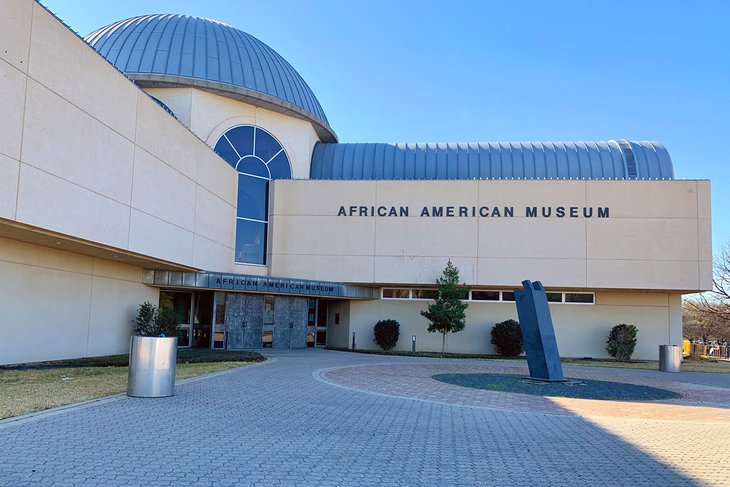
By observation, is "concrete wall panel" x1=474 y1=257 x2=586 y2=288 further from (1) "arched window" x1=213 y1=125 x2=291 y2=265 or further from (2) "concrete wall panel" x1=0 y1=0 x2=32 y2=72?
(2) "concrete wall panel" x1=0 y1=0 x2=32 y2=72

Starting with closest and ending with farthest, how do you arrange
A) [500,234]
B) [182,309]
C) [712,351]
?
1. [182,309]
2. [500,234]
3. [712,351]

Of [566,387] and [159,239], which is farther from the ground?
[159,239]

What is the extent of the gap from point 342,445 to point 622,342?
79.7 ft

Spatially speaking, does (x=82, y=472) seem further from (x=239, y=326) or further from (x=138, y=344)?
(x=239, y=326)

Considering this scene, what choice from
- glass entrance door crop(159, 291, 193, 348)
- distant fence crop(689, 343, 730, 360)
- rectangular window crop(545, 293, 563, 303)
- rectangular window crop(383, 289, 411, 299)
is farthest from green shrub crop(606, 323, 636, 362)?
glass entrance door crop(159, 291, 193, 348)

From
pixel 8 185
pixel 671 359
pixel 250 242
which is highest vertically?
pixel 250 242

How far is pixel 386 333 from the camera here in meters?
29.7

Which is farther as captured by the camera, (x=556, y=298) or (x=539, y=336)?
(x=556, y=298)

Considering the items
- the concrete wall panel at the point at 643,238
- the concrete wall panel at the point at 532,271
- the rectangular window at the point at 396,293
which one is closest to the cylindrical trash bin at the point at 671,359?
the concrete wall panel at the point at 532,271

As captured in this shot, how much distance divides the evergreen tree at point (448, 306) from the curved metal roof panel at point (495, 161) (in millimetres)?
6322

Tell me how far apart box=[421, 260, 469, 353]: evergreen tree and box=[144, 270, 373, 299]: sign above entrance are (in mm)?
4084

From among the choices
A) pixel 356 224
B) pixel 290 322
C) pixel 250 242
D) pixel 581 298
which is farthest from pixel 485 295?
pixel 250 242

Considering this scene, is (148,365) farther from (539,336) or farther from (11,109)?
(539,336)

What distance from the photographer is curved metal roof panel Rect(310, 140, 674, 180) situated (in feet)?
101
